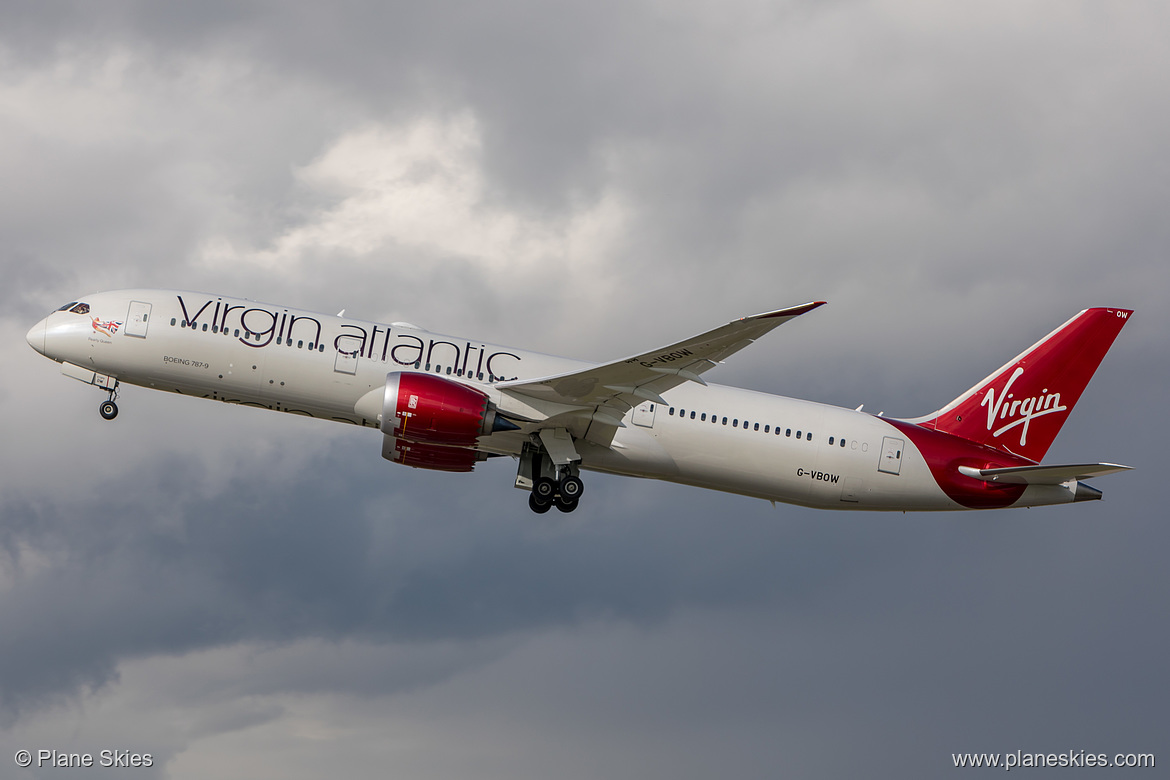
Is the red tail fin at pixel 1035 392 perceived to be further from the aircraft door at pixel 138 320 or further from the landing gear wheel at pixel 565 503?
the aircraft door at pixel 138 320

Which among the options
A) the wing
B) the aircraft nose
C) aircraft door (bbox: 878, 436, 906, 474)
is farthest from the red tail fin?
the aircraft nose

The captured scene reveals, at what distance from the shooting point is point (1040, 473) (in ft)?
115

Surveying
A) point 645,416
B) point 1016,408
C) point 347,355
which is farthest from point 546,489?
point 1016,408

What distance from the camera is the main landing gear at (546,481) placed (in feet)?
116

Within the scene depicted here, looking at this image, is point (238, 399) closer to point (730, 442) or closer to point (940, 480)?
point (730, 442)

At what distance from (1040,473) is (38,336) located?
3297 cm

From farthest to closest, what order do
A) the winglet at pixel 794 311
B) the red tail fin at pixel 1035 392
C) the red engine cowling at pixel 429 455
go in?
the red tail fin at pixel 1035 392 → the red engine cowling at pixel 429 455 → the winglet at pixel 794 311

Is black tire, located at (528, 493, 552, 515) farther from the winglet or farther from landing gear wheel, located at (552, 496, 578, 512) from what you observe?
the winglet

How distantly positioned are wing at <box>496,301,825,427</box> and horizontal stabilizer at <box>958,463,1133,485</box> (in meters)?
11.2

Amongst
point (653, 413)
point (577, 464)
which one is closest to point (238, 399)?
point (577, 464)

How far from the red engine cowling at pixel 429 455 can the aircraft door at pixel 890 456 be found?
1350 cm

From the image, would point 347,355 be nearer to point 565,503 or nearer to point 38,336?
point 565,503

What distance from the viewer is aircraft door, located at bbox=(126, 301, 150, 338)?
34594 millimetres

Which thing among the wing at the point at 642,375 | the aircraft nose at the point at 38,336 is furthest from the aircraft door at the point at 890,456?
the aircraft nose at the point at 38,336
